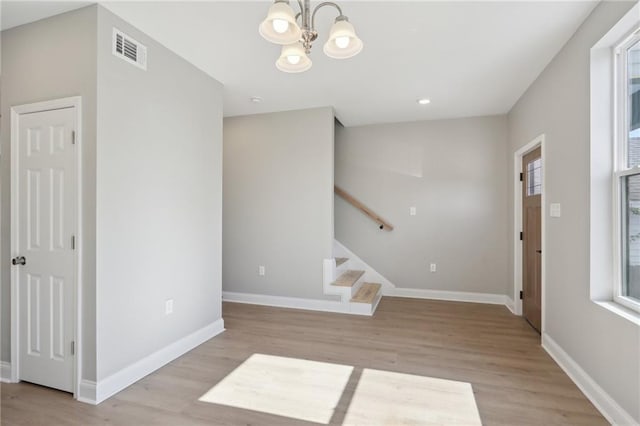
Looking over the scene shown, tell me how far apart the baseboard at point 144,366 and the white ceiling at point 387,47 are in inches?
101

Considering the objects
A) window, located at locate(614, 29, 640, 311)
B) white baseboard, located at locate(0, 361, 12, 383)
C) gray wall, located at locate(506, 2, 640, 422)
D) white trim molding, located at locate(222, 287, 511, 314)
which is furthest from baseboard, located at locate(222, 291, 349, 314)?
window, located at locate(614, 29, 640, 311)

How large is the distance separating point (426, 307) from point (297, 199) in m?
2.30

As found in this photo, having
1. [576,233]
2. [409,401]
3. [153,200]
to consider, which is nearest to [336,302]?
[409,401]

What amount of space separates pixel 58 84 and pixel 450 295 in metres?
4.97

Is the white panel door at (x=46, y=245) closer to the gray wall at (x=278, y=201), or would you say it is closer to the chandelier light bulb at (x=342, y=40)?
the chandelier light bulb at (x=342, y=40)

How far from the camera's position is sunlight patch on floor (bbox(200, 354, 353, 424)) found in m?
2.04

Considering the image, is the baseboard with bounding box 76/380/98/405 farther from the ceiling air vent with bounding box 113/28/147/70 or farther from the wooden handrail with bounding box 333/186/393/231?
the wooden handrail with bounding box 333/186/393/231

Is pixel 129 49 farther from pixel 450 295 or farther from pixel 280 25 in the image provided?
pixel 450 295

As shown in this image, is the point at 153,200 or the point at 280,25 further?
the point at 153,200

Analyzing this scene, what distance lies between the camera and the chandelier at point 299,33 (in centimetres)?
147

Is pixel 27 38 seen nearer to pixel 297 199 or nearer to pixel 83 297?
pixel 83 297

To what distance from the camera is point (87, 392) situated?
2107mm

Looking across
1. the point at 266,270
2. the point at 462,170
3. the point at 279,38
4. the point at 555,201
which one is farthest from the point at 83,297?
the point at 462,170

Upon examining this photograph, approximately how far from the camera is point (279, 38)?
1.57 metres
